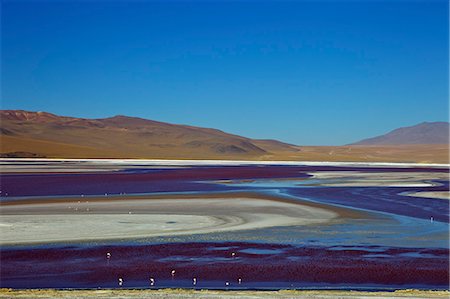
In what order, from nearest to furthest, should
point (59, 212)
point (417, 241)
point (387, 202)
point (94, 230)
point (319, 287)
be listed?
point (319, 287) → point (417, 241) → point (94, 230) → point (59, 212) → point (387, 202)

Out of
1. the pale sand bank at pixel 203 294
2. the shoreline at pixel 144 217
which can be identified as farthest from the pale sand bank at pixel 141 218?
the pale sand bank at pixel 203 294

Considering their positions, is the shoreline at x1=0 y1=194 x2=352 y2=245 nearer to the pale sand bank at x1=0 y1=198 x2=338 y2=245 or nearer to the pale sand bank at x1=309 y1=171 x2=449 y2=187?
the pale sand bank at x1=0 y1=198 x2=338 y2=245

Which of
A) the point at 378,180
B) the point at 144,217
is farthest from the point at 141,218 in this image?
the point at 378,180

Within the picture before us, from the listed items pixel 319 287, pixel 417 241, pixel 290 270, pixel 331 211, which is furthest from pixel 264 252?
pixel 331 211

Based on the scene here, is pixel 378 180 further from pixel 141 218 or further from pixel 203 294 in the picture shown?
pixel 203 294

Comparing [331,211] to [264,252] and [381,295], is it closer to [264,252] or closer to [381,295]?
[264,252]
